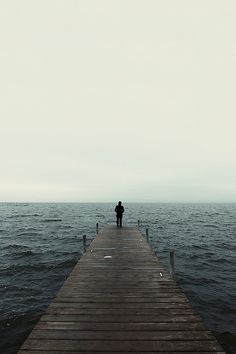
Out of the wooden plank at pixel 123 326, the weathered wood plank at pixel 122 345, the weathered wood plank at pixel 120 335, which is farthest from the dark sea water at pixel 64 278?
the weathered wood plank at pixel 122 345

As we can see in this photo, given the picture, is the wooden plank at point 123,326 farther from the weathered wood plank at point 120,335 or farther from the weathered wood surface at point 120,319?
the weathered wood plank at point 120,335

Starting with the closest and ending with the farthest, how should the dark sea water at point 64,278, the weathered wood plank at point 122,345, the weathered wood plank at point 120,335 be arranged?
the weathered wood plank at point 122,345 → the weathered wood plank at point 120,335 → the dark sea water at point 64,278

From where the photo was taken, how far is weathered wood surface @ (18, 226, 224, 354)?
560 centimetres

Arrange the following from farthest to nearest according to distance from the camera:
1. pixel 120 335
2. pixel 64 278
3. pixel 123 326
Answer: pixel 64 278 → pixel 123 326 → pixel 120 335

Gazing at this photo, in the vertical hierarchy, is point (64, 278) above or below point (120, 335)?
below

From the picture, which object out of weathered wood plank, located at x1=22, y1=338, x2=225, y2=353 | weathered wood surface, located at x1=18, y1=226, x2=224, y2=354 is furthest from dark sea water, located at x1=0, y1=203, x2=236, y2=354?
weathered wood plank, located at x1=22, y1=338, x2=225, y2=353

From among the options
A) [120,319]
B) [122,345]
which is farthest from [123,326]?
[122,345]

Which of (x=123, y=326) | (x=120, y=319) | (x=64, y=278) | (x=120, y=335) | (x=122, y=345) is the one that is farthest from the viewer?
(x=64, y=278)

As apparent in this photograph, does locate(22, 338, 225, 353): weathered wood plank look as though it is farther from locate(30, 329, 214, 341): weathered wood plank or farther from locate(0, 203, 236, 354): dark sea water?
locate(0, 203, 236, 354): dark sea water

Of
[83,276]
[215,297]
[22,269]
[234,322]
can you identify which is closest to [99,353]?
[83,276]

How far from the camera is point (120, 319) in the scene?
676 cm

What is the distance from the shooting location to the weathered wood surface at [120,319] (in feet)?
18.4

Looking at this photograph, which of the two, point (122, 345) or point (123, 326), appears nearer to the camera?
point (122, 345)

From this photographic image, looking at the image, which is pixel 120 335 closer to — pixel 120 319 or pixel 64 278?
pixel 120 319
